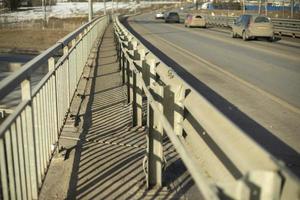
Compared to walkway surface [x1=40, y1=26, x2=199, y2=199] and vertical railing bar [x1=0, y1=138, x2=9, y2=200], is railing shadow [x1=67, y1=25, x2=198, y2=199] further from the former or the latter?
vertical railing bar [x1=0, y1=138, x2=9, y2=200]

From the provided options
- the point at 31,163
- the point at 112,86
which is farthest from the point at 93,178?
the point at 112,86

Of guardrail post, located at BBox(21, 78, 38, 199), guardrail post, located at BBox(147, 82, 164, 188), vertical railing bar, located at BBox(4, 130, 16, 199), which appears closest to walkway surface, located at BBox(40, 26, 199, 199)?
guardrail post, located at BBox(147, 82, 164, 188)

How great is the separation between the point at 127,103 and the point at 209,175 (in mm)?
5726

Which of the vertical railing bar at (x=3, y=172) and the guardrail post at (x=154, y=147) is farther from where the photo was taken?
the guardrail post at (x=154, y=147)

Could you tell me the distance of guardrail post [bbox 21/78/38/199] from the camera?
393 cm

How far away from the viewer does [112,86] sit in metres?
11.0

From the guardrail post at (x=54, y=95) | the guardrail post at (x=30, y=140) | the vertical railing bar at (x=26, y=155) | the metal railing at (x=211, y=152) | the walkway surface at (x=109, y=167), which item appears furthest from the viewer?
the guardrail post at (x=54, y=95)

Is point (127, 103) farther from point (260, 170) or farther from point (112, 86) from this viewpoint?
point (260, 170)

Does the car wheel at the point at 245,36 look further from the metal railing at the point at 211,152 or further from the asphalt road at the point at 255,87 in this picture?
the metal railing at the point at 211,152

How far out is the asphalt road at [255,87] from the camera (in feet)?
23.6

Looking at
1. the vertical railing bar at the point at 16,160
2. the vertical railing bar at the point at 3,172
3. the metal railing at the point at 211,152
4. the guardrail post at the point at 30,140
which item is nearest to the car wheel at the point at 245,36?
the metal railing at the point at 211,152

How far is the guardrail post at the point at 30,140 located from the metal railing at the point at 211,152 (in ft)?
3.51

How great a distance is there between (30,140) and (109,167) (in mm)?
1611

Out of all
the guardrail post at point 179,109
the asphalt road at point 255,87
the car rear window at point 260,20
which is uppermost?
the car rear window at point 260,20
